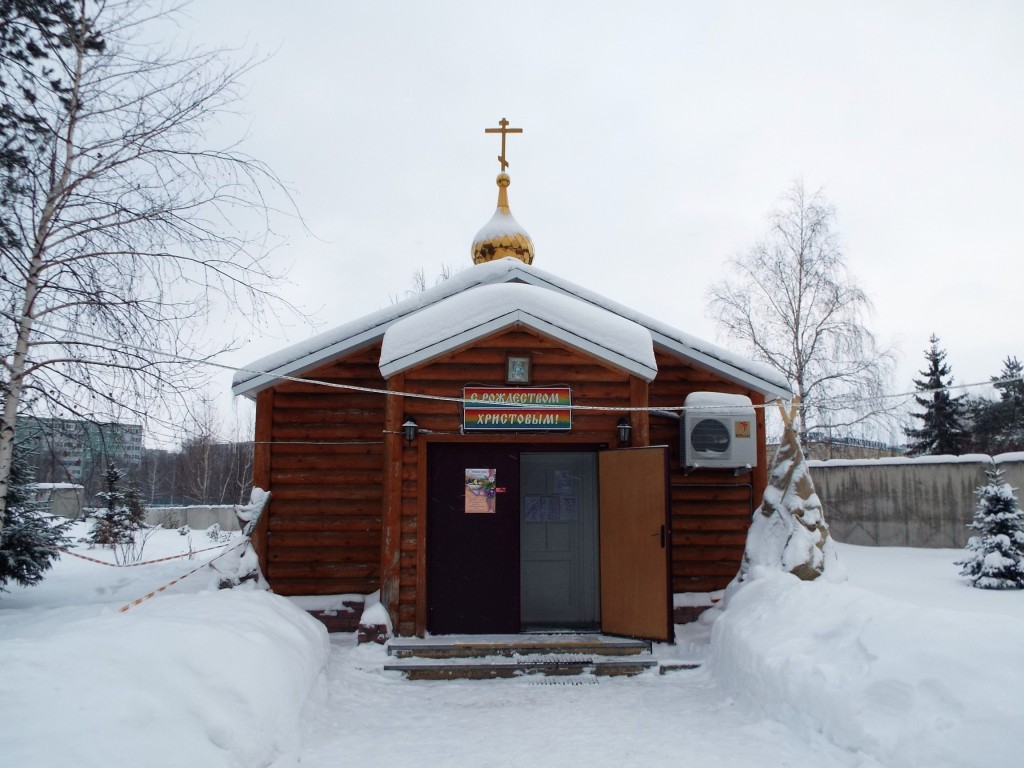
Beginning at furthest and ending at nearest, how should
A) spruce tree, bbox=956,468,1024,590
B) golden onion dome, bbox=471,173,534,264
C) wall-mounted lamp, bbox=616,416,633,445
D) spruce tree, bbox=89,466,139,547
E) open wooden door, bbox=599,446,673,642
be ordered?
spruce tree, bbox=89,466,139,547, golden onion dome, bbox=471,173,534,264, spruce tree, bbox=956,468,1024,590, wall-mounted lamp, bbox=616,416,633,445, open wooden door, bbox=599,446,673,642

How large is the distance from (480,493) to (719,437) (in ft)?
9.84

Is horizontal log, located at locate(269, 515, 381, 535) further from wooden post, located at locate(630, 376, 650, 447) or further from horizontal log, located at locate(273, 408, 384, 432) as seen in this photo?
wooden post, located at locate(630, 376, 650, 447)

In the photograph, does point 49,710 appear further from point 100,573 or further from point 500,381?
point 100,573

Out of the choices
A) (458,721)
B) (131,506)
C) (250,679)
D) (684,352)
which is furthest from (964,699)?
(131,506)

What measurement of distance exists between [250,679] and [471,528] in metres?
3.47

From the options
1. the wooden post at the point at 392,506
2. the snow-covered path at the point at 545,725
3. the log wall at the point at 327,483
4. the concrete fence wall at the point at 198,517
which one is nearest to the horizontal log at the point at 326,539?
the log wall at the point at 327,483

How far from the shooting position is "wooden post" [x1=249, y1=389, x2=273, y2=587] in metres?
8.52

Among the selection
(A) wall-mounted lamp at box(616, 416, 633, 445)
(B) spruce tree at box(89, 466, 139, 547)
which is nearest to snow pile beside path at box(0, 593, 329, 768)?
(A) wall-mounted lamp at box(616, 416, 633, 445)

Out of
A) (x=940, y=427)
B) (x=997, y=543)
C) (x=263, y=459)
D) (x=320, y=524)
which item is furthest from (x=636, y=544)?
(x=940, y=427)

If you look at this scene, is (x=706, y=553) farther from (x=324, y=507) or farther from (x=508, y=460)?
(x=324, y=507)

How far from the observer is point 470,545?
7738 millimetres

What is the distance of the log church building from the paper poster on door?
2 centimetres

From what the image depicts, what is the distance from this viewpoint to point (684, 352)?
8852 mm

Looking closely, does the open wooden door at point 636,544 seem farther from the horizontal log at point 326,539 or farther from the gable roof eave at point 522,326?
the horizontal log at point 326,539
